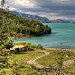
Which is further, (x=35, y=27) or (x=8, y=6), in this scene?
(x=35, y=27)

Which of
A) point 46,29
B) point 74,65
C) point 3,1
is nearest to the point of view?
point 3,1

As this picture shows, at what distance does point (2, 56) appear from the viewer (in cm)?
496

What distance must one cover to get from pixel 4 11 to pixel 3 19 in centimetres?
37

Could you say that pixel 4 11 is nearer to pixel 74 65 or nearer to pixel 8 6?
pixel 8 6

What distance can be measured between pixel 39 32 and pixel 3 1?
91606 millimetres

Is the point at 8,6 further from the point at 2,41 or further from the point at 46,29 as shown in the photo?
the point at 46,29

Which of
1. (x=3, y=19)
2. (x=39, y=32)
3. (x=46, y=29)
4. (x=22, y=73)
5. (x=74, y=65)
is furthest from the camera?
(x=46, y=29)

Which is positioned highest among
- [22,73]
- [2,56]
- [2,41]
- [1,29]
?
[1,29]

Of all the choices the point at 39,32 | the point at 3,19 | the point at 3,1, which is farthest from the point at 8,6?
the point at 39,32

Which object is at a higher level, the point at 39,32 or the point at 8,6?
the point at 8,6

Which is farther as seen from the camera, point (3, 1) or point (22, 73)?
point (22, 73)

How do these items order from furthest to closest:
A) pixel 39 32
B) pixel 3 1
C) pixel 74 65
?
1. pixel 39 32
2. pixel 74 65
3. pixel 3 1

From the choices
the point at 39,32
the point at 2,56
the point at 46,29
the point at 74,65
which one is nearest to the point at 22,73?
the point at 74,65

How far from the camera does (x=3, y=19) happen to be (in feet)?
15.8
